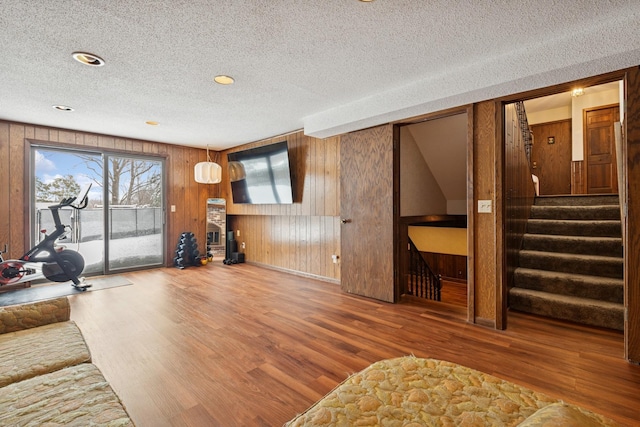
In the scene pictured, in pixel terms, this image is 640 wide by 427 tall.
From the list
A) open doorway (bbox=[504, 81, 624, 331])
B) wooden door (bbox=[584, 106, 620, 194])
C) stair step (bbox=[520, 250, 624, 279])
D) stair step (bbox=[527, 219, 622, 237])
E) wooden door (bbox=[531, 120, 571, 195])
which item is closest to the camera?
open doorway (bbox=[504, 81, 624, 331])

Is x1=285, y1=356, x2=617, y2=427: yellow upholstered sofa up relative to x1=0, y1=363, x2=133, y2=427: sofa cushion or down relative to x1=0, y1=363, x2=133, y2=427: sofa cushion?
up

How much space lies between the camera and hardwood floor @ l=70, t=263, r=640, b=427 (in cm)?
181

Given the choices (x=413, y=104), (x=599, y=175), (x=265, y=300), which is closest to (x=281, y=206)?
(x=265, y=300)

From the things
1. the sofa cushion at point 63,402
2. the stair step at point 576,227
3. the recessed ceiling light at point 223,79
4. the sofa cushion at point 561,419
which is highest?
the recessed ceiling light at point 223,79

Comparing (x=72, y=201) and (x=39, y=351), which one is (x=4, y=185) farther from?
(x=39, y=351)

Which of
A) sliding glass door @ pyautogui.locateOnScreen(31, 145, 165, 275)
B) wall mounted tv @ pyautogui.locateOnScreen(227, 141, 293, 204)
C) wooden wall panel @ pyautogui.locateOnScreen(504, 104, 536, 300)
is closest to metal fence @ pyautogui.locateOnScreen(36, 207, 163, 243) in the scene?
sliding glass door @ pyautogui.locateOnScreen(31, 145, 165, 275)

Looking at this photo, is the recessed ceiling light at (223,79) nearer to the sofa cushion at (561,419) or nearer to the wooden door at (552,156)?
the sofa cushion at (561,419)

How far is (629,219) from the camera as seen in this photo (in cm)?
223

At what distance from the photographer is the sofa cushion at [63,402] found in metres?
1.03

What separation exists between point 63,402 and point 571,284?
4200 mm

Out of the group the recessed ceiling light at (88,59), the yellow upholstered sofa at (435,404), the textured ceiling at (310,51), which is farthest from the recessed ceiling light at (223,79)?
the yellow upholstered sofa at (435,404)

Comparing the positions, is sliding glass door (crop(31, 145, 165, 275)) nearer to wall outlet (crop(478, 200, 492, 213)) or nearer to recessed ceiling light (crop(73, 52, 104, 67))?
recessed ceiling light (crop(73, 52, 104, 67))

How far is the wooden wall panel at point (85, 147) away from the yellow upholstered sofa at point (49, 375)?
372 centimetres

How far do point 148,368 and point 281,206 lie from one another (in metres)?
3.48
